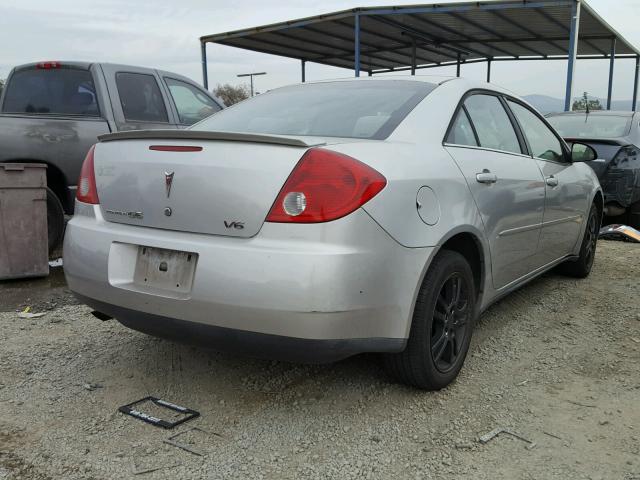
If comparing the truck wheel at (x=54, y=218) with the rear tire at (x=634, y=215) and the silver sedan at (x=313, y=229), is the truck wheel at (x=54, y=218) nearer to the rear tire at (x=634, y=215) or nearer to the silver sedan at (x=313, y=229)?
the silver sedan at (x=313, y=229)

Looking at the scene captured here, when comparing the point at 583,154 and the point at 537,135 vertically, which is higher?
the point at 537,135

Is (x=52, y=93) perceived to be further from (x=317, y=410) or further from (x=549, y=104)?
(x=549, y=104)

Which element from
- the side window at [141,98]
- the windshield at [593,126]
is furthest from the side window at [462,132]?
A: the windshield at [593,126]

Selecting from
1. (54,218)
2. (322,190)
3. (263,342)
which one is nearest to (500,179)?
(322,190)

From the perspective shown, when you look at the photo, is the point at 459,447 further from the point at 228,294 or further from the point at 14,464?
the point at 14,464

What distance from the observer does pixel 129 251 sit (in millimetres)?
2428

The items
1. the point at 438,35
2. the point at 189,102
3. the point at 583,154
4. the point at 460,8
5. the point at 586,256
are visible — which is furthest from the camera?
the point at 438,35

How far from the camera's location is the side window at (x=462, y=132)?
9.48 feet

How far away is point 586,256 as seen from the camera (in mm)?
4914

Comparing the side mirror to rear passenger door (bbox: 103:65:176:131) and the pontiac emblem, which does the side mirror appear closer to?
the pontiac emblem

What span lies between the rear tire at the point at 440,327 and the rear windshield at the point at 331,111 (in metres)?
0.68

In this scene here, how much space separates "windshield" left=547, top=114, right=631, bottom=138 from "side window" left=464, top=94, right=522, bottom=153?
387 centimetres

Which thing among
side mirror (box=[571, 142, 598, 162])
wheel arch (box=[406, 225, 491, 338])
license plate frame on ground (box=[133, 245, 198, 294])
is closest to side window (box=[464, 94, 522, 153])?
wheel arch (box=[406, 225, 491, 338])

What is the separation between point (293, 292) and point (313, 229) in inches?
9.5
